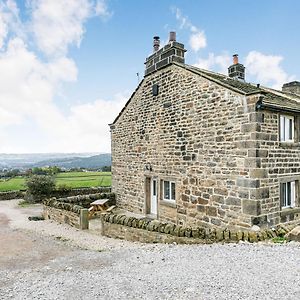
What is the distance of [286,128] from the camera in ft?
38.7

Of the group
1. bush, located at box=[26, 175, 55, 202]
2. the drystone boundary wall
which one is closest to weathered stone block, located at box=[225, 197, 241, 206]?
the drystone boundary wall

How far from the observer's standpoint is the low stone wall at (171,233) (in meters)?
9.37

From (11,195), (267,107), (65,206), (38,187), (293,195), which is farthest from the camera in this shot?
(11,195)

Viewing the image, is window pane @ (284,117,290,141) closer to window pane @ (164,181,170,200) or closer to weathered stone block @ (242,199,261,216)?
weathered stone block @ (242,199,261,216)

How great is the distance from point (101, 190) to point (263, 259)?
21.7 m

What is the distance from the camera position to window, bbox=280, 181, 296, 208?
11734 mm

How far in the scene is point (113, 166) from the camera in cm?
1922

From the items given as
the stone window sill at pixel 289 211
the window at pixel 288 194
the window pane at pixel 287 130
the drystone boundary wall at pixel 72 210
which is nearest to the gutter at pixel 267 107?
the window pane at pixel 287 130

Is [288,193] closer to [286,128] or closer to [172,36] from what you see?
[286,128]

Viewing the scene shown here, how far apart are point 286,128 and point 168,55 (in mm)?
6429

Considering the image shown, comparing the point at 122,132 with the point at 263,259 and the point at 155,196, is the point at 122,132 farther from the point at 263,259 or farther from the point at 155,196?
the point at 263,259

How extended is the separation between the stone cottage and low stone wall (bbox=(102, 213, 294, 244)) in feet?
3.70

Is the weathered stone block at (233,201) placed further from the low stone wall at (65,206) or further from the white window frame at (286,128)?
the low stone wall at (65,206)

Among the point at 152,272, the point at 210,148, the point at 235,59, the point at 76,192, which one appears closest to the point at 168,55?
the point at 235,59
